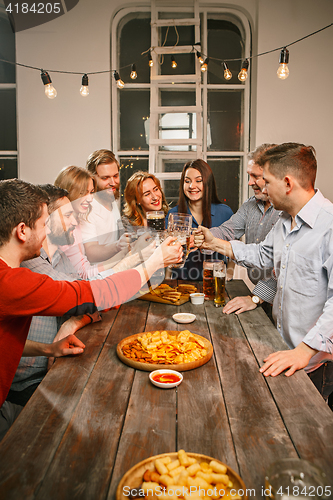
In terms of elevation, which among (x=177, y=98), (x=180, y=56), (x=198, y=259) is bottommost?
(x=198, y=259)

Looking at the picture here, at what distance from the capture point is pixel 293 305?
188 centimetres

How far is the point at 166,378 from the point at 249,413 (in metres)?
0.31

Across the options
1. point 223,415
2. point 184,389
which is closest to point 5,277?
point 184,389

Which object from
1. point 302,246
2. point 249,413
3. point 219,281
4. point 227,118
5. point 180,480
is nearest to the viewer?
point 180,480

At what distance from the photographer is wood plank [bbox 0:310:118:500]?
838 millimetres

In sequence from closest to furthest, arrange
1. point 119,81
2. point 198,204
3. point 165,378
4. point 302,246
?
point 165,378 → point 302,246 → point 198,204 → point 119,81

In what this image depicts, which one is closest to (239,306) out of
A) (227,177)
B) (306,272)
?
(306,272)

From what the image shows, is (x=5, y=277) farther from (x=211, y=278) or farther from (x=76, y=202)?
(x=76, y=202)

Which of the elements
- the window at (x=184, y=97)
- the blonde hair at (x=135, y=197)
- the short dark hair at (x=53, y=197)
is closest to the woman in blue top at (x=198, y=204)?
the blonde hair at (x=135, y=197)

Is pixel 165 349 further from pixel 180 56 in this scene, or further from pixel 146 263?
pixel 180 56

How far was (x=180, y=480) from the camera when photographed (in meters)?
0.76

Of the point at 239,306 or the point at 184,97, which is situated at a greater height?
the point at 184,97

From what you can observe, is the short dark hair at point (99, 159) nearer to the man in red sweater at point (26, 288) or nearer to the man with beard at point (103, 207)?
the man with beard at point (103, 207)

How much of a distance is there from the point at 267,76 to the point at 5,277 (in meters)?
3.86
